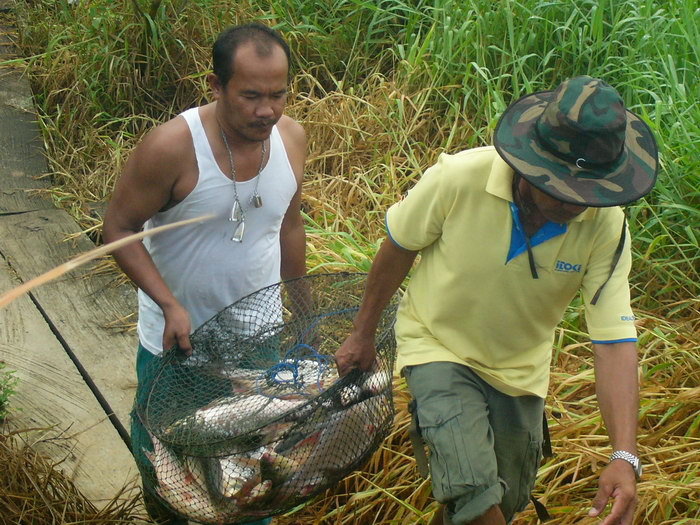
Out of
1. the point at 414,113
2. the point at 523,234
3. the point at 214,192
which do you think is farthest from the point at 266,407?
the point at 414,113

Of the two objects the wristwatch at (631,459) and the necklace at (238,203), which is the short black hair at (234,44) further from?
the wristwatch at (631,459)

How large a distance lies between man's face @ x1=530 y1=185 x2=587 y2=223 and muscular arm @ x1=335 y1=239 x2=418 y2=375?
0.40 m

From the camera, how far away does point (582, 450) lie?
10.8 feet

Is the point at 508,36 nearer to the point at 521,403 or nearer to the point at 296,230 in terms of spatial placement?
the point at 296,230

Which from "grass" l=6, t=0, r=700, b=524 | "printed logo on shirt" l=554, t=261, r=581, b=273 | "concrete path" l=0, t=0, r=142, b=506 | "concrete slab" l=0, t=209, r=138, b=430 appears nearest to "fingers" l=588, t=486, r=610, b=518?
"printed logo on shirt" l=554, t=261, r=581, b=273

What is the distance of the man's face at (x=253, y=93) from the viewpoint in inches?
107

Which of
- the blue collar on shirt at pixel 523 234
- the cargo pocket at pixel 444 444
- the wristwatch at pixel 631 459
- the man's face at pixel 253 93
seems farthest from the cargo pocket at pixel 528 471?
the man's face at pixel 253 93

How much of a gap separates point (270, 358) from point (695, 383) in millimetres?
1737

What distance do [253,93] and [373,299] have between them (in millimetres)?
711

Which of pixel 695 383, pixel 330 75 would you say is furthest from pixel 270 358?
pixel 330 75

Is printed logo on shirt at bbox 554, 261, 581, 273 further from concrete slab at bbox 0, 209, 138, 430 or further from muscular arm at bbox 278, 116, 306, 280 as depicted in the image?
concrete slab at bbox 0, 209, 138, 430

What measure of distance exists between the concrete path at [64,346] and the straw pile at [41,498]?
125mm

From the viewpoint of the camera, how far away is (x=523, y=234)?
2395mm

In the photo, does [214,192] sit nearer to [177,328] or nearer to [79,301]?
[177,328]
